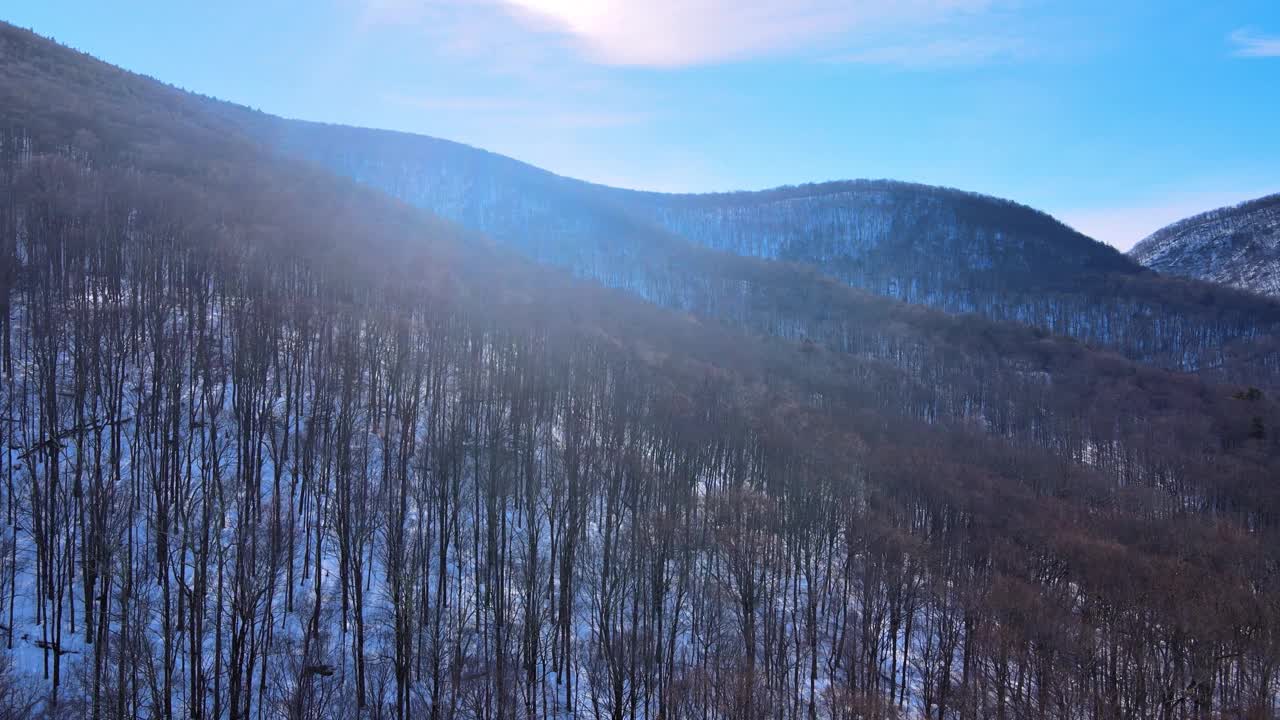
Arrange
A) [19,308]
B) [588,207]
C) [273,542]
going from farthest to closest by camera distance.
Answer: [588,207], [19,308], [273,542]

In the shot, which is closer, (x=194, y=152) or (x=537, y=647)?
(x=537, y=647)

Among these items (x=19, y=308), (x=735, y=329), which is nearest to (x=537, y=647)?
(x=19, y=308)

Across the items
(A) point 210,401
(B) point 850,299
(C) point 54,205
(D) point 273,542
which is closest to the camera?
(D) point 273,542

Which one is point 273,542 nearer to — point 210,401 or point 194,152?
point 210,401

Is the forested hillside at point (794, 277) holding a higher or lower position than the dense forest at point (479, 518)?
higher

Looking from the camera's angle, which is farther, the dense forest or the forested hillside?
the forested hillside

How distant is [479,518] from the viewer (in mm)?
37969

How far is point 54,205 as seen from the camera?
5366 cm

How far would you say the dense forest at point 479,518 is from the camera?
2648 cm

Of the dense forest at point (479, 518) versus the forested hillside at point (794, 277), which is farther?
the forested hillside at point (794, 277)

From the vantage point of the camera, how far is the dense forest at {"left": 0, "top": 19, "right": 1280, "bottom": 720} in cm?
2648

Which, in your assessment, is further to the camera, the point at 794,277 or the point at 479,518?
the point at 794,277

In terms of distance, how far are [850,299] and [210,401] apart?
5344 inches

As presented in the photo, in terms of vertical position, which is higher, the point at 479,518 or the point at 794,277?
the point at 794,277
